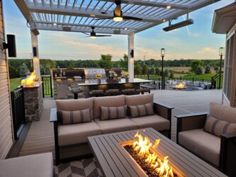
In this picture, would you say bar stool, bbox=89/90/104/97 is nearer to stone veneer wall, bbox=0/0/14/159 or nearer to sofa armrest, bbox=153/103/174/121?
sofa armrest, bbox=153/103/174/121

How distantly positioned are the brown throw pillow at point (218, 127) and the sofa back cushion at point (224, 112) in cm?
7

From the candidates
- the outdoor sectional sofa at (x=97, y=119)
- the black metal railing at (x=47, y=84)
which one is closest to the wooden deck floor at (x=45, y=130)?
the outdoor sectional sofa at (x=97, y=119)

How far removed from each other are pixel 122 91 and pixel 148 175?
5.14 metres

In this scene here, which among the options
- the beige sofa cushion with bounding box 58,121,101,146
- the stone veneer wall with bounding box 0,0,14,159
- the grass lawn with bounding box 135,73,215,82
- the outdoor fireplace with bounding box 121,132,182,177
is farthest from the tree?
the outdoor fireplace with bounding box 121,132,182,177

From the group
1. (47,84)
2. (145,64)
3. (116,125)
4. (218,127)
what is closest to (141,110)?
(116,125)

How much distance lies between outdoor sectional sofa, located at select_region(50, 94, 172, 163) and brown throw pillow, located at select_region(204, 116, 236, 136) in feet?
2.48

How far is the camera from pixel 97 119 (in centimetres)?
364

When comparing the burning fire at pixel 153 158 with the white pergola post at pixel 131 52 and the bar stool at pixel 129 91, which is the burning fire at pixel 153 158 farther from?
the white pergola post at pixel 131 52

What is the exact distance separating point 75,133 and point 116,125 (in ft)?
2.43

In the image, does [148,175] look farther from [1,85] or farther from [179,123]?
[1,85]

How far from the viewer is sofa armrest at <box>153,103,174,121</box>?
140 inches

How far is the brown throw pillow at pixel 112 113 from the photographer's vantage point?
3.56 meters

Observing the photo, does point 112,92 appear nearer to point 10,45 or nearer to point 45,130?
point 45,130

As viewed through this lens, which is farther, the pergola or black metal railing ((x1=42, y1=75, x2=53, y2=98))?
black metal railing ((x1=42, y1=75, x2=53, y2=98))
